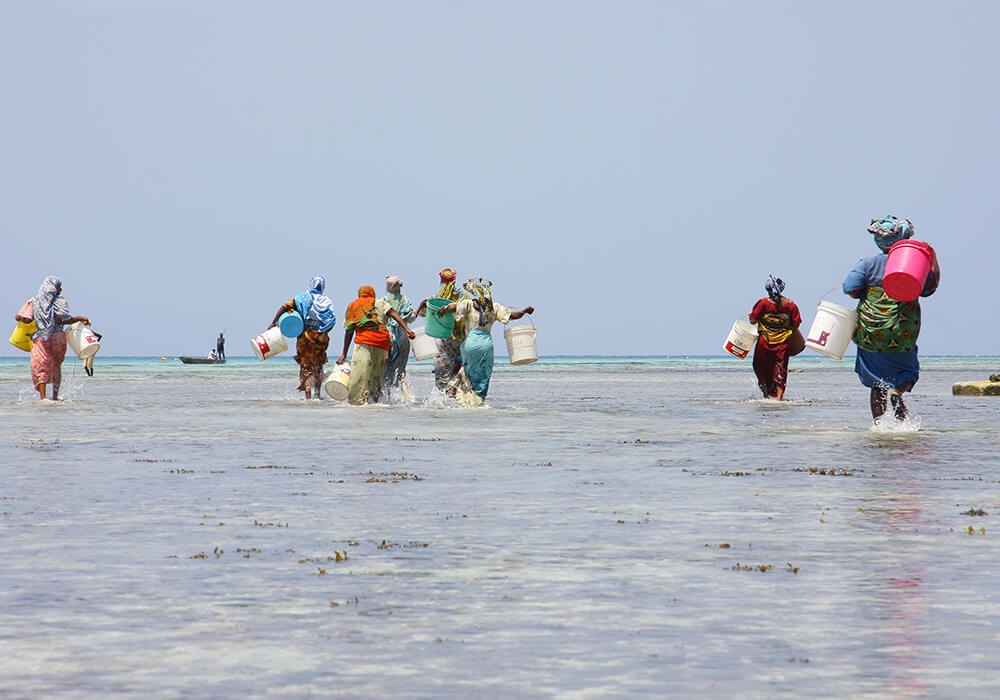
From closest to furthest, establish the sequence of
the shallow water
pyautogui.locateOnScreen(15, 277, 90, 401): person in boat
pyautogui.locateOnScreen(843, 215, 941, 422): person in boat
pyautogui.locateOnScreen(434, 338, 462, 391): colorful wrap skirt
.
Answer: the shallow water
pyautogui.locateOnScreen(843, 215, 941, 422): person in boat
pyautogui.locateOnScreen(434, 338, 462, 391): colorful wrap skirt
pyautogui.locateOnScreen(15, 277, 90, 401): person in boat

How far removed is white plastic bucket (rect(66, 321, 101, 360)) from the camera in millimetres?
23984

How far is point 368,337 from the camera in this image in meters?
21.0

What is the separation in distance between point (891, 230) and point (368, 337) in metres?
8.65

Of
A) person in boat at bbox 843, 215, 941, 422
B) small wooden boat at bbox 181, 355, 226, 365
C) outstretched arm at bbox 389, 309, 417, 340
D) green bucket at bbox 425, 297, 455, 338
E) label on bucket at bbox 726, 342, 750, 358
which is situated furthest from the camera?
small wooden boat at bbox 181, 355, 226, 365

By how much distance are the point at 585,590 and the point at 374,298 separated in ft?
50.8

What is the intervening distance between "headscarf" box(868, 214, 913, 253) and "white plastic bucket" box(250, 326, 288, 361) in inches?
458

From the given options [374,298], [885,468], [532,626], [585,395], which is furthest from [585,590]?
[585,395]

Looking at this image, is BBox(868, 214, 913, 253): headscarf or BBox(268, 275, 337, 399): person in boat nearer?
BBox(868, 214, 913, 253): headscarf

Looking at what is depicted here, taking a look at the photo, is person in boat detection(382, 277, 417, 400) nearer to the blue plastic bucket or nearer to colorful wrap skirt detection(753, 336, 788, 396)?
the blue plastic bucket

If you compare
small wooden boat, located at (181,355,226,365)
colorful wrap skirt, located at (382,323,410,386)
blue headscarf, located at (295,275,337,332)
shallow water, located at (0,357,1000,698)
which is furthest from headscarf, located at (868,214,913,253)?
small wooden boat, located at (181,355,226,365)

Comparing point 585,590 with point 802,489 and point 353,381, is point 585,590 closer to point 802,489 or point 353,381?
point 802,489

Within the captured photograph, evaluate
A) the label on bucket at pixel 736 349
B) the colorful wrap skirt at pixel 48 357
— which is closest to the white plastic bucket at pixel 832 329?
the label on bucket at pixel 736 349

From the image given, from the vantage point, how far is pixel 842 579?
6301 mm

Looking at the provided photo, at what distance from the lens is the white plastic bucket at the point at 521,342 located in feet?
69.6
